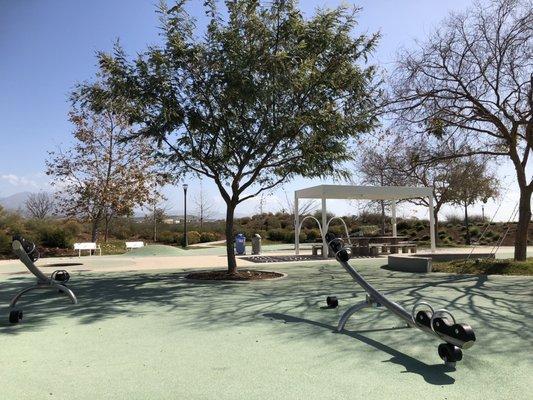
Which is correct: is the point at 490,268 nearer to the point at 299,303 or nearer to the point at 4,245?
the point at 299,303

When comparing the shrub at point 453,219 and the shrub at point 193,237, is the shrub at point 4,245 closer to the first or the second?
the shrub at point 193,237

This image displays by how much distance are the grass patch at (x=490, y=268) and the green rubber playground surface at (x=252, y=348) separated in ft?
9.89

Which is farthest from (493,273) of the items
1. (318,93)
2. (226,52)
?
(226,52)

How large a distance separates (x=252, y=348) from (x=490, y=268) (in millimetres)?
9223

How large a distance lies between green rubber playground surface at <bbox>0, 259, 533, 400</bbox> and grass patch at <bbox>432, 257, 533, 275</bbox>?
9.89 ft

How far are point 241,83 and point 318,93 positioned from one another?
247 centimetres

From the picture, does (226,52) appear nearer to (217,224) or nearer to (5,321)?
(5,321)

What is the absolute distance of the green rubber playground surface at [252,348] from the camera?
4.01 m

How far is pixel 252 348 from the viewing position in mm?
5270

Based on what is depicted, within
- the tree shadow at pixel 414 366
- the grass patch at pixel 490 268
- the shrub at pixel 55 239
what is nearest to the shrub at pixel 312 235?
the shrub at pixel 55 239

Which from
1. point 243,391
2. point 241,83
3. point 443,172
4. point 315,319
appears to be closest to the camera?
point 243,391

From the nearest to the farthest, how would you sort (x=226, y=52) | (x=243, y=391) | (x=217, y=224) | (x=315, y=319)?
1. (x=243, y=391)
2. (x=315, y=319)
3. (x=226, y=52)
4. (x=217, y=224)

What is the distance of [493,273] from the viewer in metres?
12.1

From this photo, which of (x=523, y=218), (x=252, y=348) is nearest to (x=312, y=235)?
(x=523, y=218)
